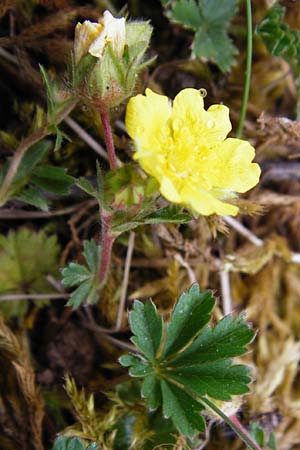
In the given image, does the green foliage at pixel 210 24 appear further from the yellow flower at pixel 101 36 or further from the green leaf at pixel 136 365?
the green leaf at pixel 136 365

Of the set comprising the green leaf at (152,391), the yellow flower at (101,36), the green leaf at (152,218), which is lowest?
the green leaf at (152,391)

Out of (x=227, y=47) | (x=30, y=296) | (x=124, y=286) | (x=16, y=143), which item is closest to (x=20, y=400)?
(x=30, y=296)

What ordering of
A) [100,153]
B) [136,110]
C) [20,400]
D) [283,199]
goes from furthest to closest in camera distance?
[283,199] → [100,153] → [20,400] → [136,110]

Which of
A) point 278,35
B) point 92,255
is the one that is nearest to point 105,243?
point 92,255

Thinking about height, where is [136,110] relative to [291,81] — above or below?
above

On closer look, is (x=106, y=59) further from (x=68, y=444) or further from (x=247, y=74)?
(x=68, y=444)

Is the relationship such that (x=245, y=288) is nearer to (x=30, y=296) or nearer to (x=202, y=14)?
(x=30, y=296)

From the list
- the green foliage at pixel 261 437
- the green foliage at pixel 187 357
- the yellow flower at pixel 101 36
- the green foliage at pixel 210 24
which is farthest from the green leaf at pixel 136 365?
the green foliage at pixel 210 24
